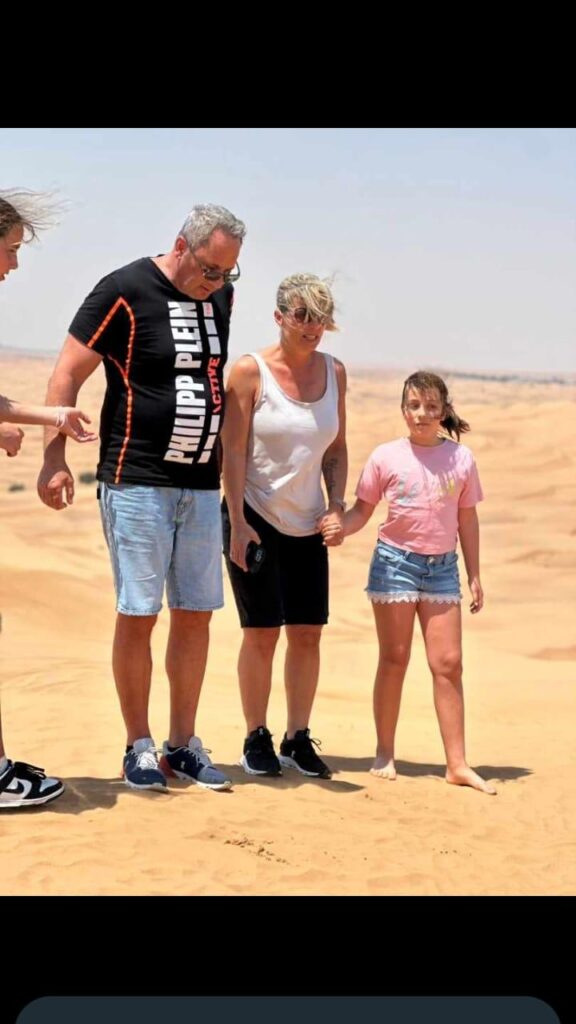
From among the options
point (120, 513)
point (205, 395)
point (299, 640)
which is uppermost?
point (205, 395)

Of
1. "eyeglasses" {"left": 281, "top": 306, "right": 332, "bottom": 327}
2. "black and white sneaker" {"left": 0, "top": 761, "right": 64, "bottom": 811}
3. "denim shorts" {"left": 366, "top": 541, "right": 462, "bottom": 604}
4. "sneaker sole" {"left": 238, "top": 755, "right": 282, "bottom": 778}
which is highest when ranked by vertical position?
"eyeglasses" {"left": 281, "top": 306, "right": 332, "bottom": 327}

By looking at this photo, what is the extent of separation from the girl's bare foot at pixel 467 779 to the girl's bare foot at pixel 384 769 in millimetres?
246

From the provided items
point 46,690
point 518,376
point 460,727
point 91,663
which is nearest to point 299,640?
point 460,727

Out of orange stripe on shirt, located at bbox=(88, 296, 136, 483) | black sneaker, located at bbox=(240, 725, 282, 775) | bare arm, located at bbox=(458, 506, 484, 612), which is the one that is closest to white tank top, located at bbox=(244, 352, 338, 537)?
orange stripe on shirt, located at bbox=(88, 296, 136, 483)

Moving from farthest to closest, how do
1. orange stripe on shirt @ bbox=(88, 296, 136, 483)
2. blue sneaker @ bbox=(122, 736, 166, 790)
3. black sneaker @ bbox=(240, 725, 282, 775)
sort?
1. black sneaker @ bbox=(240, 725, 282, 775)
2. blue sneaker @ bbox=(122, 736, 166, 790)
3. orange stripe on shirt @ bbox=(88, 296, 136, 483)

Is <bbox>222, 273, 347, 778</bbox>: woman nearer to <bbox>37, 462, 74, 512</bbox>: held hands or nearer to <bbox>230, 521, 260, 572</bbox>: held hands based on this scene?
<bbox>230, 521, 260, 572</bbox>: held hands

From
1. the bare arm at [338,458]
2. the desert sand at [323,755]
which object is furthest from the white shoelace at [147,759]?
the bare arm at [338,458]

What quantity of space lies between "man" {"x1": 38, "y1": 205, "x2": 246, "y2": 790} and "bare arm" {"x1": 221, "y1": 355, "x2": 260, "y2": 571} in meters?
0.20

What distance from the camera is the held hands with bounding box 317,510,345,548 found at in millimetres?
6105

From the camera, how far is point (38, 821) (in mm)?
5277

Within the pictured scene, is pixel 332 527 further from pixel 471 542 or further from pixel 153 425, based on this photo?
pixel 153 425

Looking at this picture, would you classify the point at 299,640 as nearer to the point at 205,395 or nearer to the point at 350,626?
the point at 205,395

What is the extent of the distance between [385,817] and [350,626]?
6.60 metres

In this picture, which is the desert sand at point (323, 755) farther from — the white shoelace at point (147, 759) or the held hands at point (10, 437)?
the held hands at point (10, 437)
